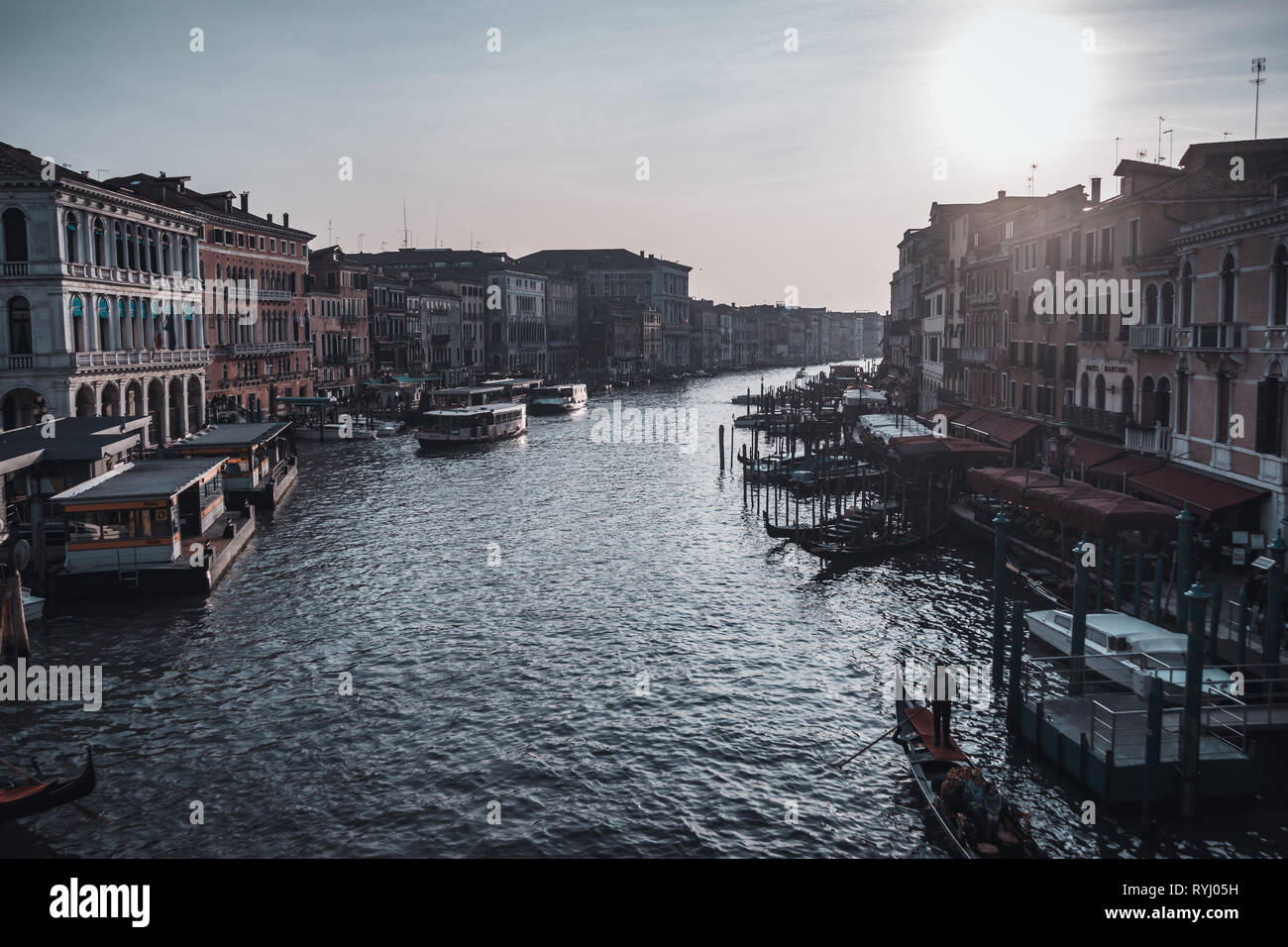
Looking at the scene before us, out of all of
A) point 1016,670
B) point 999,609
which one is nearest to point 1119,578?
point 999,609

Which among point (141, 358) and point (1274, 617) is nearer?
point (1274, 617)

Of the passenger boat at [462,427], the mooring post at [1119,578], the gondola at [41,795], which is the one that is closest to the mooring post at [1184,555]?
the mooring post at [1119,578]

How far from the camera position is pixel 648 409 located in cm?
10025

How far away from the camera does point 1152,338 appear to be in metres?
30.5

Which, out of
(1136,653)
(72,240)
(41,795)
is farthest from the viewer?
(72,240)

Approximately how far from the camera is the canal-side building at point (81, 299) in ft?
142

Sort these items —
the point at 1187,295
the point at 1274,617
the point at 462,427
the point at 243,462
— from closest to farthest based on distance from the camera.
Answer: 1. the point at 1274,617
2. the point at 1187,295
3. the point at 243,462
4. the point at 462,427

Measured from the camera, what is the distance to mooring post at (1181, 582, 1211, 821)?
14859 millimetres

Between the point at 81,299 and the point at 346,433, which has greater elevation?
the point at 81,299

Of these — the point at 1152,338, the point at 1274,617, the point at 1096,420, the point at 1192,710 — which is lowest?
the point at 1192,710

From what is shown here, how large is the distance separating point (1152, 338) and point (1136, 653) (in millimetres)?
15228

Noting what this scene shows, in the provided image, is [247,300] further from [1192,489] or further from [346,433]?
[1192,489]
